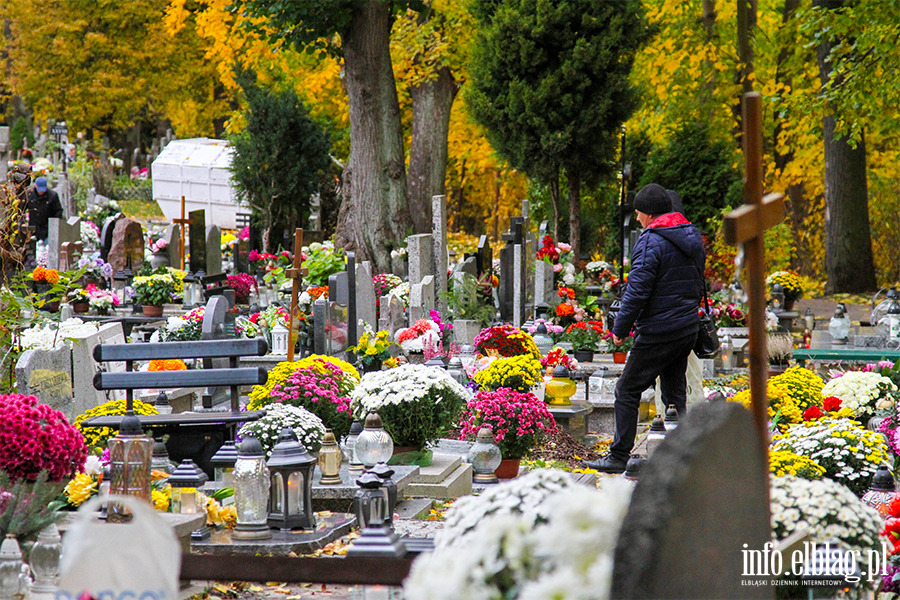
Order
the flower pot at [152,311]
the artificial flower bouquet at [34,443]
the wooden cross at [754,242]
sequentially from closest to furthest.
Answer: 1. the wooden cross at [754,242]
2. the artificial flower bouquet at [34,443]
3. the flower pot at [152,311]

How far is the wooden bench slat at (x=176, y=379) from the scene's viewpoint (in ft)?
20.8

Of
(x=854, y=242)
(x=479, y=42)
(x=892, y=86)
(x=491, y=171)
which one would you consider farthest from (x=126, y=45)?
(x=892, y=86)

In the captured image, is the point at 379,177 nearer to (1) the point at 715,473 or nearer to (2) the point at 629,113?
(2) the point at 629,113

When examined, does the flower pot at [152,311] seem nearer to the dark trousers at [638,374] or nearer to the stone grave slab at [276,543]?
the dark trousers at [638,374]

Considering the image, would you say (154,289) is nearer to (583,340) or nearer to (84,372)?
(583,340)

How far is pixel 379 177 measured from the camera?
1814 cm

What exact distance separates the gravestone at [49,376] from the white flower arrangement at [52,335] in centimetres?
29

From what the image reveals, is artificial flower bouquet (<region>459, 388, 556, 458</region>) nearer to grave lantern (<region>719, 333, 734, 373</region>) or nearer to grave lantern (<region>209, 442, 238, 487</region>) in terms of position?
grave lantern (<region>209, 442, 238, 487</region>)

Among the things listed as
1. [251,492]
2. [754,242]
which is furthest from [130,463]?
[754,242]

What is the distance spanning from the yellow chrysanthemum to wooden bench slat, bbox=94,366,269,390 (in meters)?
1.37

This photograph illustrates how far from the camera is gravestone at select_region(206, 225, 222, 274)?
57.9 ft

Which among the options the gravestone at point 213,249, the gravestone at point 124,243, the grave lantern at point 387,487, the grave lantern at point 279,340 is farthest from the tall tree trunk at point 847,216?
the grave lantern at point 387,487

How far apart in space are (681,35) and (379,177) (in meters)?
6.66

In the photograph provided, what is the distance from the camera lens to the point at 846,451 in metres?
5.68
